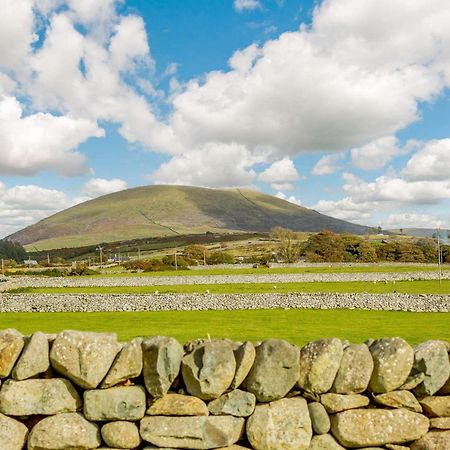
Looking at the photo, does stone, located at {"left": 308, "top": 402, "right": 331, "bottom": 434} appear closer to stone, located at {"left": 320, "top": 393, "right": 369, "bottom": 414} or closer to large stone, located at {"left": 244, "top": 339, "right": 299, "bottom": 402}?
stone, located at {"left": 320, "top": 393, "right": 369, "bottom": 414}

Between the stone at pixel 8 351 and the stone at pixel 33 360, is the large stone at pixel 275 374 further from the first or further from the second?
the stone at pixel 8 351

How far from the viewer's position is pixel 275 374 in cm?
546

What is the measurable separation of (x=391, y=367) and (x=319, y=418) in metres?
1.02

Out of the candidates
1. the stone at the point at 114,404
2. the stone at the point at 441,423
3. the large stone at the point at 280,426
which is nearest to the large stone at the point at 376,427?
the stone at the point at 441,423

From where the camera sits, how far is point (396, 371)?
5.51 meters

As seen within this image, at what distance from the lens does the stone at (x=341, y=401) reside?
550 centimetres

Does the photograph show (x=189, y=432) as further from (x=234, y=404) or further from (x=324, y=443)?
(x=324, y=443)

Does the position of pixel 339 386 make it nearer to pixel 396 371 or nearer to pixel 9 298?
pixel 396 371

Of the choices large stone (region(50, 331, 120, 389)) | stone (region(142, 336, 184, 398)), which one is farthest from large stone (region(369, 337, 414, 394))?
large stone (region(50, 331, 120, 389))

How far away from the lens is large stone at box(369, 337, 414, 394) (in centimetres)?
551

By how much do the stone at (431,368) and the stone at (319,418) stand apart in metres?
1.13

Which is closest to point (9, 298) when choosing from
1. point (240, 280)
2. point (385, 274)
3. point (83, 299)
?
point (83, 299)

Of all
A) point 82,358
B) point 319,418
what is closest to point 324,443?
point 319,418

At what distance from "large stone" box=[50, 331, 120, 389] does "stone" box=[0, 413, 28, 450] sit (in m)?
0.75
